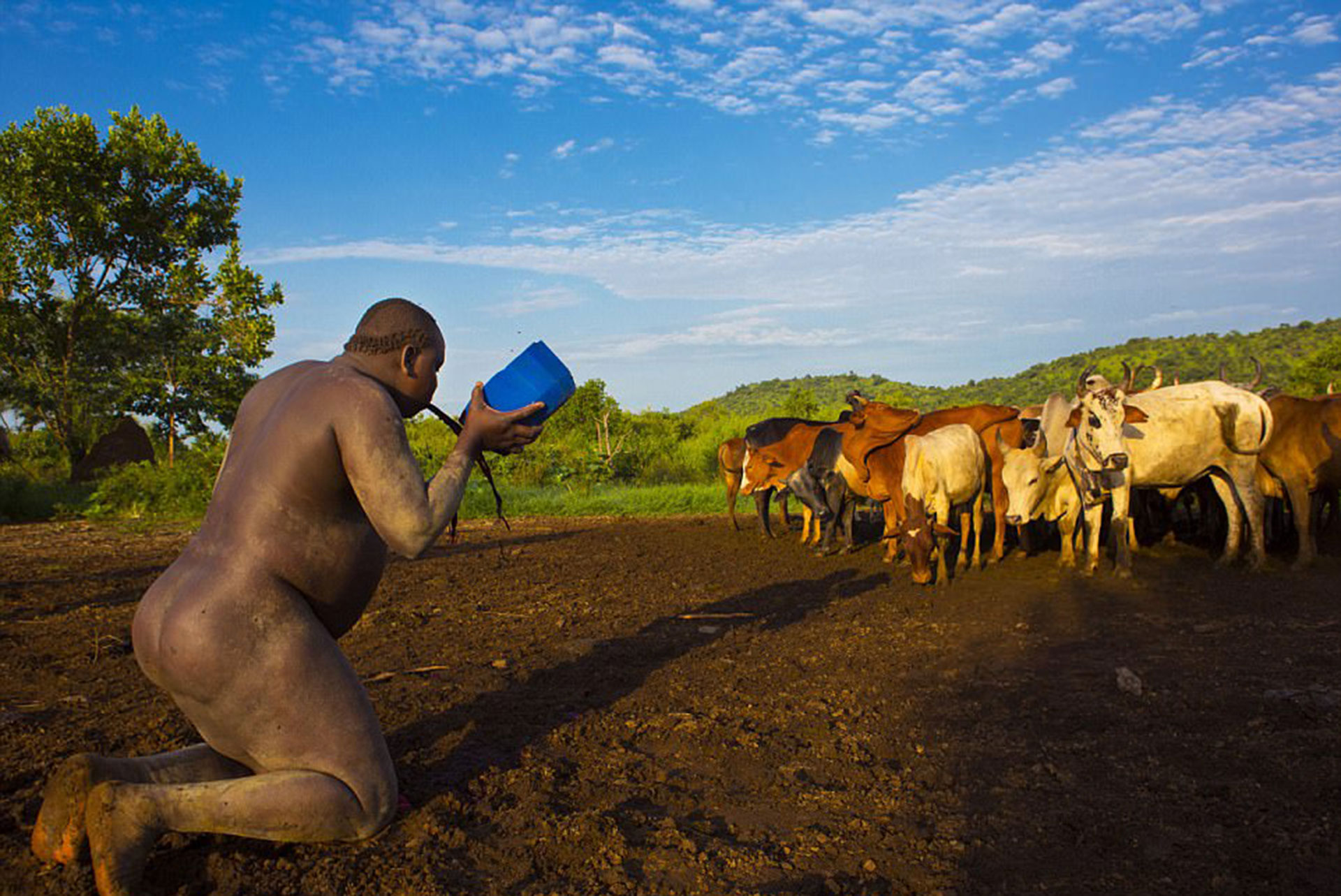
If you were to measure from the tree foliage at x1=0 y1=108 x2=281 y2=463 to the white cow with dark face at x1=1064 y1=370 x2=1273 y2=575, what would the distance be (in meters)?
18.2

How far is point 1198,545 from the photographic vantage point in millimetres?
11641

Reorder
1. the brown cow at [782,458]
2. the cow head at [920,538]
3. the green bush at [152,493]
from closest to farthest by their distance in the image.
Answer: the cow head at [920,538], the brown cow at [782,458], the green bush at [152,493]

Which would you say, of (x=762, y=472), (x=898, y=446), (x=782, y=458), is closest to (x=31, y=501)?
(x=762, y=472)

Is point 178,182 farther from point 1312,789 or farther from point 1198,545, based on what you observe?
point 1312,789

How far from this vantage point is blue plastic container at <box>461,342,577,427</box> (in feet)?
11.3

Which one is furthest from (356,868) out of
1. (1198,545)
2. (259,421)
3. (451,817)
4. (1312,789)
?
(1198,545)

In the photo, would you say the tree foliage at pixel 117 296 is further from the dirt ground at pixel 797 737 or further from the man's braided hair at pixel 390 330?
the man's braided hair at pixel 390 330

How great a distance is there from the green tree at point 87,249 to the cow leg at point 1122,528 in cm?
2009

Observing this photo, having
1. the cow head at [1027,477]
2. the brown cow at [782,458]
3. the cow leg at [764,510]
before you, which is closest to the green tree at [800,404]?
the cow leg at [764,510]

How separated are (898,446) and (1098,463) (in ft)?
6.44

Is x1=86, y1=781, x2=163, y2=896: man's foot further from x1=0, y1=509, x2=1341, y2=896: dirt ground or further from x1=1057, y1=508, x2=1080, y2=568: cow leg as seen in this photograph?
x1=1057, y1=508, x2=1080, y2=568: cow leg

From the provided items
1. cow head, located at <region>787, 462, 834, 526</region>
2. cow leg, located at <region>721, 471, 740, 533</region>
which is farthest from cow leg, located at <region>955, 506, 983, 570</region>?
cow leg, located at <region>721, 471, 740, 533</region>

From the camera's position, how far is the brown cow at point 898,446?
413 inches

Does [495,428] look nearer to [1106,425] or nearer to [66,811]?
[66,811]
